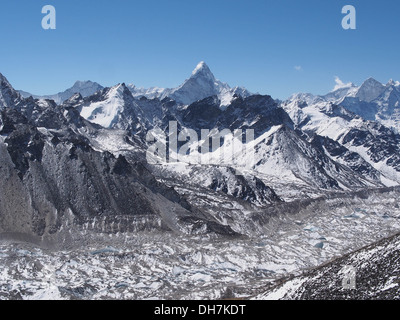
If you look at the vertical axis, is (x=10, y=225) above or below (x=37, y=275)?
above
